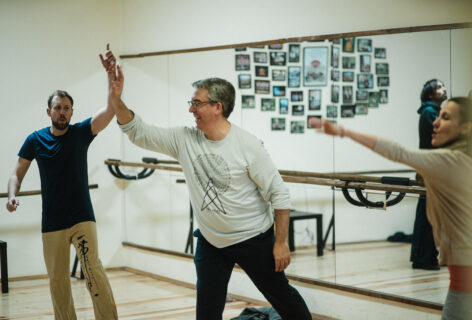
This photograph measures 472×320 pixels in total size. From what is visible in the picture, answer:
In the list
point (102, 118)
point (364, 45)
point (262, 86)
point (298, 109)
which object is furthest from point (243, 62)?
point (102, 118)

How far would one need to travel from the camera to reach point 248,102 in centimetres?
486

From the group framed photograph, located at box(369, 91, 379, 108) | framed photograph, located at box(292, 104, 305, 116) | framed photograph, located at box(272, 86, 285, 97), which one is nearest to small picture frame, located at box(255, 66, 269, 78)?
framed photograph, located at box(272, 86, 285, 97)

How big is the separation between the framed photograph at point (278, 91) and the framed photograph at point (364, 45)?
28.1 inches

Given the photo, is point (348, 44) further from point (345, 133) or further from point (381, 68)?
point (345, 133)

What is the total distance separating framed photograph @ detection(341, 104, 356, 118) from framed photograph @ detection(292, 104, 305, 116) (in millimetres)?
359

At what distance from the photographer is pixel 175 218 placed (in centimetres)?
570

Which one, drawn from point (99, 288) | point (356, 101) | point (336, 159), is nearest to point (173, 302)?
point (99, 288)

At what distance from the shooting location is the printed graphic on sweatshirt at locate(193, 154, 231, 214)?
2.98 metres

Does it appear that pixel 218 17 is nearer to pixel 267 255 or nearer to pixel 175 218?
pixel 175 218

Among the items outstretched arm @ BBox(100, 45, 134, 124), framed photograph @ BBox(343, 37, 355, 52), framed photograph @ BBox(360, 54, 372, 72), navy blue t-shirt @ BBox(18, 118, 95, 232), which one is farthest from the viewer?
framed photograph @ BBox(343, 37, 355, 52)

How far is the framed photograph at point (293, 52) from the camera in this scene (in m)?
4.45

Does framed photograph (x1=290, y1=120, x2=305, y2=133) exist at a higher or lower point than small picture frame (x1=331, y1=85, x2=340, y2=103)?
lower

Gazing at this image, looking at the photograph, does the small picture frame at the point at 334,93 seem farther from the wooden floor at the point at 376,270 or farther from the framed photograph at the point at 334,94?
the wooden floor at the point at 376,270

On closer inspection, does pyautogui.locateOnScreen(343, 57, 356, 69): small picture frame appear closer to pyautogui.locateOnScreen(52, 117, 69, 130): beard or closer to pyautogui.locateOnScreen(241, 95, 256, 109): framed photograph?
pyautogui.locateOnScreen(241, 95, 256, 109): framed photograph
